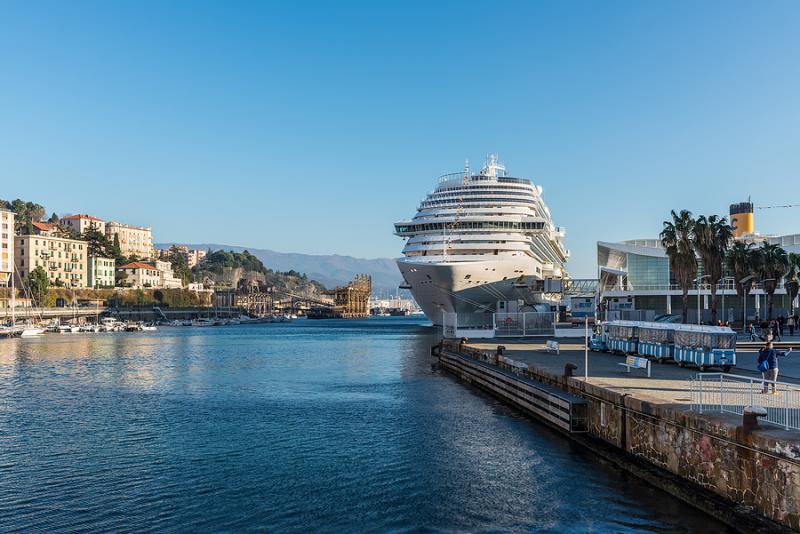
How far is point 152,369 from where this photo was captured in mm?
51906

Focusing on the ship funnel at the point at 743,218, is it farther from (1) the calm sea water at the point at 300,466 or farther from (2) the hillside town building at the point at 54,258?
(2) the hillside town building at the point at 54,258

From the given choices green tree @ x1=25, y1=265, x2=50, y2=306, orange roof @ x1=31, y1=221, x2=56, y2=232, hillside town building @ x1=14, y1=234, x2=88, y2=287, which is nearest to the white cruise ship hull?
green tree @ x1=25, y1=265, x2=50, y2=306

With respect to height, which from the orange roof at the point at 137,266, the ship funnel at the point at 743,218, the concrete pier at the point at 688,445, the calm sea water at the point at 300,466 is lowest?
the calm sea water at the point at 300,466

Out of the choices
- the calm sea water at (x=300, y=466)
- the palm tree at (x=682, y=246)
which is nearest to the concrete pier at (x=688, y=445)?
the calm sea water at (x=300, y=466)

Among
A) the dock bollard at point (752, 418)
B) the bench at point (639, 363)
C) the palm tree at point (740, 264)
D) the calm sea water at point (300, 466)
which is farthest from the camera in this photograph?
the palm tree at point (740, 264)

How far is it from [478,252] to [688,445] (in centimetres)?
5339

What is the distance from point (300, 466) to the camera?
69.5ft

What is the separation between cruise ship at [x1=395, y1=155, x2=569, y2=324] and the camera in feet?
220

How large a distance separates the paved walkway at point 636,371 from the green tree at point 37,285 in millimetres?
122115

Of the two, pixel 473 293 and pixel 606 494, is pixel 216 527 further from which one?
pixel 473 293

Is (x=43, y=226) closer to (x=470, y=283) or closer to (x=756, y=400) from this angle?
(x=470, y=283)

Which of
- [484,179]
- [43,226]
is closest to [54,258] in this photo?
[43,226]

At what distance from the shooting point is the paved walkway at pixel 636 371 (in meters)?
21.8

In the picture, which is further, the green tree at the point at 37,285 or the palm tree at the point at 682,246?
the green tree at the point at 37,285
